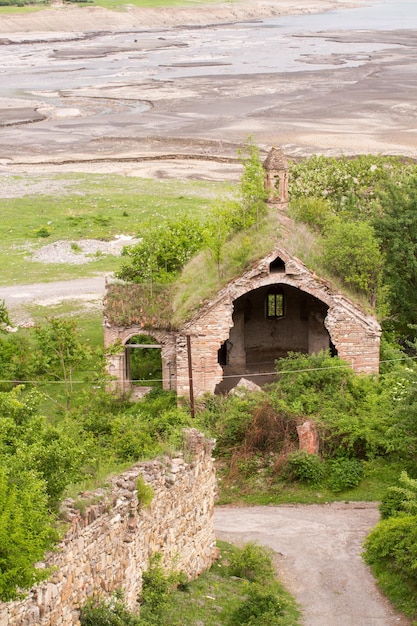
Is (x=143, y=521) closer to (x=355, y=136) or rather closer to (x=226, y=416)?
(x=226, y=416)

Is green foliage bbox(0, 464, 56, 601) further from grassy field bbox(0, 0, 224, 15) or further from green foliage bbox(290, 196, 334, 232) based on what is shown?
grassy field bbox(0, 0, 224, 15)

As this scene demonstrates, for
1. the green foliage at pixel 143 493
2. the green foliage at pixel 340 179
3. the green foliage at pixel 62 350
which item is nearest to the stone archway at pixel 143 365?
the green foliage at pixel 62 350

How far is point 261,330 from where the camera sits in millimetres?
34750

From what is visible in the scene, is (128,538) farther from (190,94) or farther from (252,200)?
(190,94)

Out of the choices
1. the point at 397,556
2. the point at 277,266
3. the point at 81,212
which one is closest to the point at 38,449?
the point at 397,556

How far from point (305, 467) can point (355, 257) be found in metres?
7.87

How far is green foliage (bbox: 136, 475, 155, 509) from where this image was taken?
52.3ft

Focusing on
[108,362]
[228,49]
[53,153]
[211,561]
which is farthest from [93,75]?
[211,561]

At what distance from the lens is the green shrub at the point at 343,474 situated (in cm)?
A: 2595

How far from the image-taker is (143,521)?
52.9 feet

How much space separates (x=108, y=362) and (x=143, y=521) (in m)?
15.1

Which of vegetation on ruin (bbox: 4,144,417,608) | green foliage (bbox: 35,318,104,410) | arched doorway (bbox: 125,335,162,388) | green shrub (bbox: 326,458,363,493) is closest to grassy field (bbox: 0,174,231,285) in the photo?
vegetation on ruin (bbox: 4,144,417,608)

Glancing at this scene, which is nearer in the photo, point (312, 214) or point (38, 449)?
point (38, 449)

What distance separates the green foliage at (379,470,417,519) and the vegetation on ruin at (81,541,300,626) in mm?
3003
